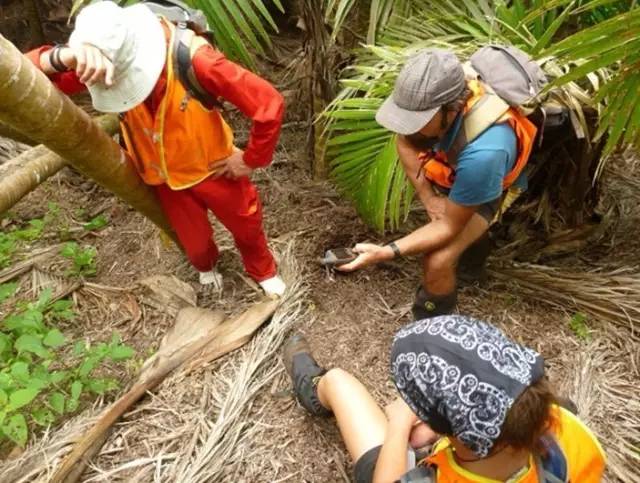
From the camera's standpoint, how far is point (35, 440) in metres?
1.99

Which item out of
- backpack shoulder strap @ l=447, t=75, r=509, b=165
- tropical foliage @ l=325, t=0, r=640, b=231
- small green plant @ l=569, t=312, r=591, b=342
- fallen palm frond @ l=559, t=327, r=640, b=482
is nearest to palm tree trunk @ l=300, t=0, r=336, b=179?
tropical foliage @ l=325, t=0, r=640, b=231

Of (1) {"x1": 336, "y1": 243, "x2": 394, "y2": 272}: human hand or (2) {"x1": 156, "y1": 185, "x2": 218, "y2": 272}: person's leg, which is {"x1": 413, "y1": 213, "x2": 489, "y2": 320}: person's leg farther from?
(2) {"x1": 156, "y1": 185, "x2": 218, "y2": 272}: person's leg

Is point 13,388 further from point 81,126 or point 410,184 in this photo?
point 410,184

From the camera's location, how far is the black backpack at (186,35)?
185 centimetres

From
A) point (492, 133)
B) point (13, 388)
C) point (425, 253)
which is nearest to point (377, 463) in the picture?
point (425, 253)

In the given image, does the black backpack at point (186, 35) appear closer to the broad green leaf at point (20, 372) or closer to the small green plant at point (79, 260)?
the broad green leaf at point (20, 372)

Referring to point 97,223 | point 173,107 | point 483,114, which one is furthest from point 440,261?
point 97,223

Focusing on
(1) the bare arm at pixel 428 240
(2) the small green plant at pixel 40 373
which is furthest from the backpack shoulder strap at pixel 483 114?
(2) the small green plant at pixel 40 373

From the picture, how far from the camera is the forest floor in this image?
78.3 inches

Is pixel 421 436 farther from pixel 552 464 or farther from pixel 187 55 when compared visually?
pixel 187 55

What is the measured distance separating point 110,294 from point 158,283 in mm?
213

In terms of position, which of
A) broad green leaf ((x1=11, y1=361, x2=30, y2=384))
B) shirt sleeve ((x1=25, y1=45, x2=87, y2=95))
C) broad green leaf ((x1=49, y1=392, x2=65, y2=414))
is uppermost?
shirt sleeve ((x1=25, y1=45, x2=87, y2=95))

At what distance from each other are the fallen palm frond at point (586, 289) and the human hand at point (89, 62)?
1.69m

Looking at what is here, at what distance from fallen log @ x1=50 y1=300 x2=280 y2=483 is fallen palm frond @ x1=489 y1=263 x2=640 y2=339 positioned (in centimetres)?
102
